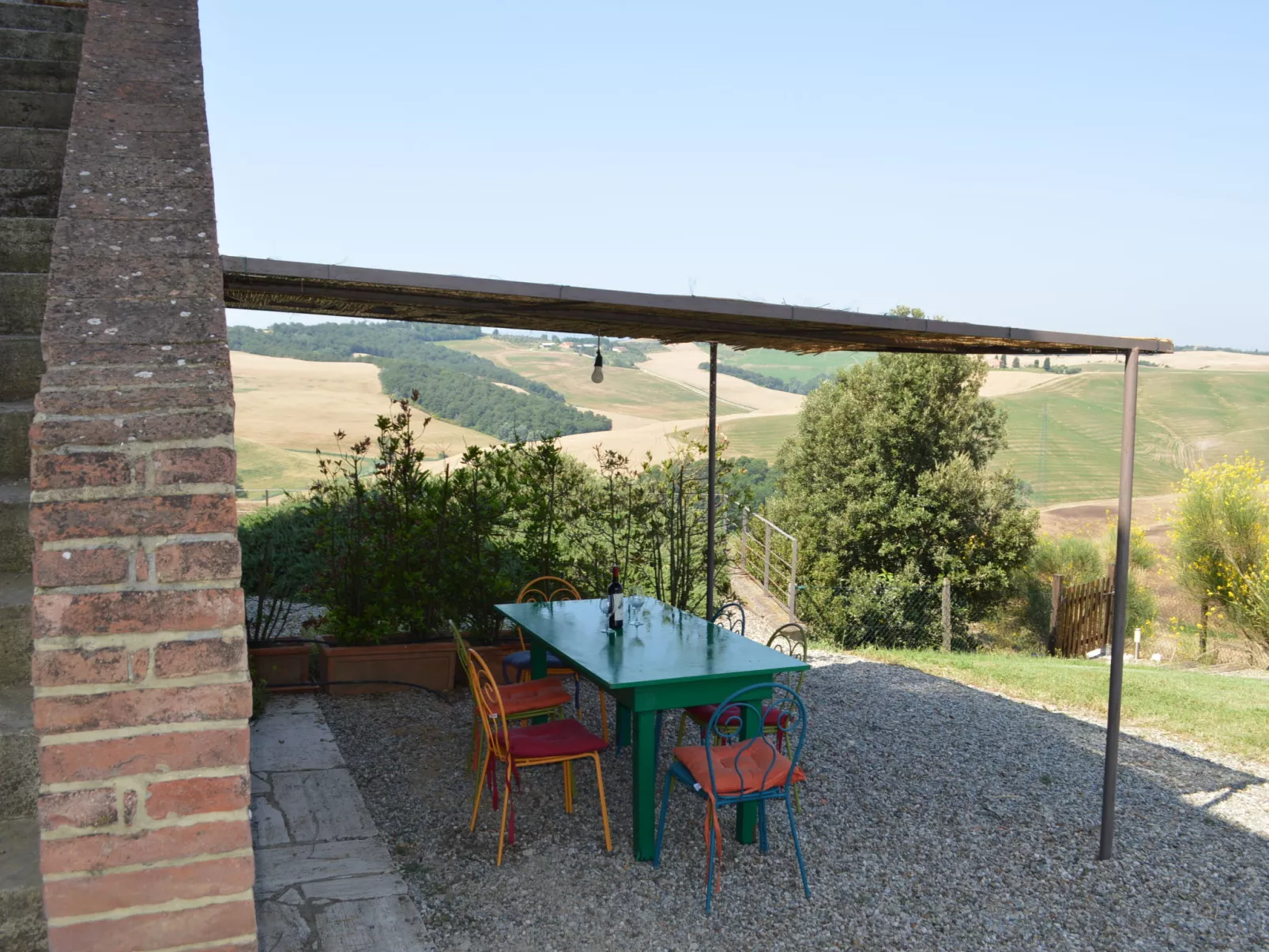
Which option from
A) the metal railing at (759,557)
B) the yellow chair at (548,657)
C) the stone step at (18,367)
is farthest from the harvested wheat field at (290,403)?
the stone step at (18,367)

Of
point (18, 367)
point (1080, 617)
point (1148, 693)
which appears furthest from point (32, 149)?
point (1080, 617)

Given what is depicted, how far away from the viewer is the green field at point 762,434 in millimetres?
19391

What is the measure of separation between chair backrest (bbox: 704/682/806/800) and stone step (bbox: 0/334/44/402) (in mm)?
2354

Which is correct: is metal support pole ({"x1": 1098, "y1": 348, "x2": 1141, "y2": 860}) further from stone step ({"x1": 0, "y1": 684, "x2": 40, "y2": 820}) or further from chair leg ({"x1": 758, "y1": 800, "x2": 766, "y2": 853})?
stone step ({"x1": 0, "y1": 684, "x2": 40, "y2": 820})

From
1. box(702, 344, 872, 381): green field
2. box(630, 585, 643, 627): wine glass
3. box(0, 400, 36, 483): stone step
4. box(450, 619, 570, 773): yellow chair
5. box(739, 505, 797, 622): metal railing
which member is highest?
box(702, 344, 872, 381): green field

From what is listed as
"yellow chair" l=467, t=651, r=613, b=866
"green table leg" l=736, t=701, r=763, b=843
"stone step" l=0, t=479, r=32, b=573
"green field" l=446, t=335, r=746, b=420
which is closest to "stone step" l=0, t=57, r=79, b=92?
"stone step" l=0, t=479, r=32, b=573

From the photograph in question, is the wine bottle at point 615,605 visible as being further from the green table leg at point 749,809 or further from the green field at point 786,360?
the green field at point 786,360

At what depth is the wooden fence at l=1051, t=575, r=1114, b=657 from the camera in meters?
13.4

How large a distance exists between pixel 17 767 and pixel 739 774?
7.98 feet

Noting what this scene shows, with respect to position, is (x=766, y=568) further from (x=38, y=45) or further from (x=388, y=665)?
(x=38, y=45)

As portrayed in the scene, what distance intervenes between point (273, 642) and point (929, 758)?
4237 mm

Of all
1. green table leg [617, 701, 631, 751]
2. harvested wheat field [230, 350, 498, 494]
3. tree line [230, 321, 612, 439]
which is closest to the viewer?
green table leg [617, 701, 631, 751]

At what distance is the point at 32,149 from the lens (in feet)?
10.2

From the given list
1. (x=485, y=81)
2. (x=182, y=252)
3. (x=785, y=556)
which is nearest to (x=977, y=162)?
(x=485, y=81)
